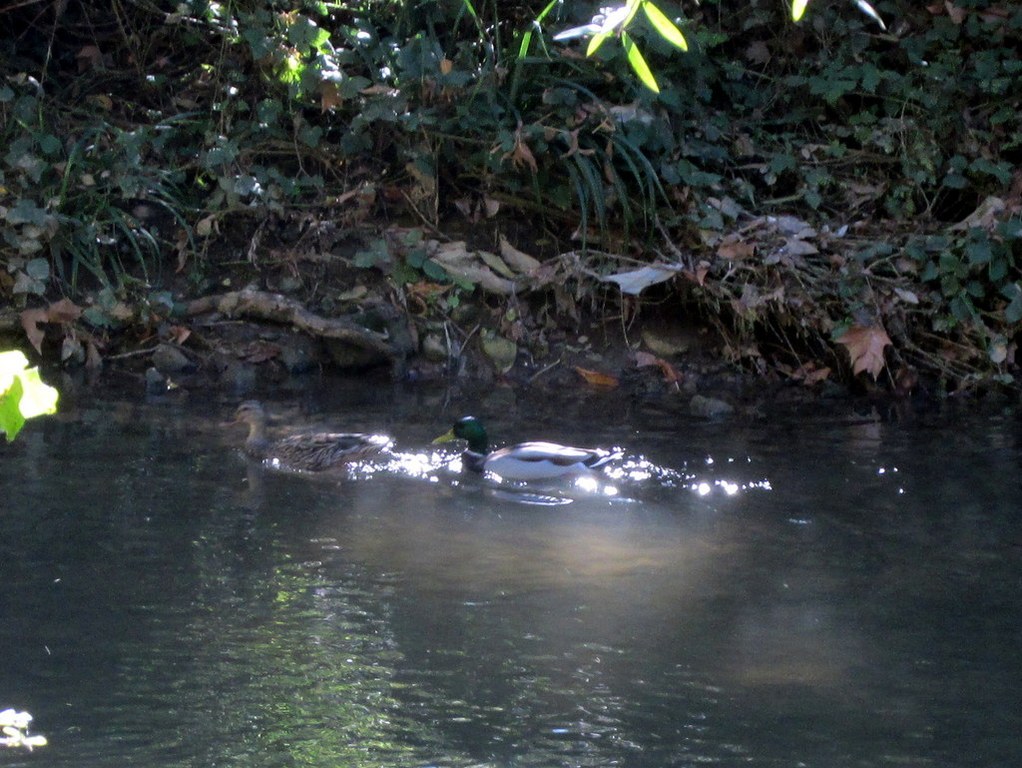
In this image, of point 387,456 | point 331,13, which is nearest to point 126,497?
point 387,456

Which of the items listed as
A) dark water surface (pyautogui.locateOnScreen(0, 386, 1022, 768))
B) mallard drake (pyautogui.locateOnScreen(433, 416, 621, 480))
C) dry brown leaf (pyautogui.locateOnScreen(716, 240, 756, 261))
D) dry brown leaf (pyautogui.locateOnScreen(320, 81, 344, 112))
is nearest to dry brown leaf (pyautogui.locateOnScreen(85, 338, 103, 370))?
dark water surface (pyautogui.locateOnScreen(0, 386, 1022, 768))

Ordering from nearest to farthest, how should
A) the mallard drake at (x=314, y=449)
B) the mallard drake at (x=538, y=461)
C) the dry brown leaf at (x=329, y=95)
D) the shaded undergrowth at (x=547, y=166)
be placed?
the mallard drake at (x=538, y=461)
the mallard drake at (x=314, y=449)
the shaded undergrowth at (x=547, y=166)
the dry brown leaf at (x=329, y=95)

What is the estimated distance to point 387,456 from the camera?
24.6ft

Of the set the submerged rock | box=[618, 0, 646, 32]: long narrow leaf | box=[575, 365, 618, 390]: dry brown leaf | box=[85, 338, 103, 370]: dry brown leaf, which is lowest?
the submerged rock

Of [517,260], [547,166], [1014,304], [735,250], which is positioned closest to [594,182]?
[547,166]

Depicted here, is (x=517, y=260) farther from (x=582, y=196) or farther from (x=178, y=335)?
(x=178, y=335)

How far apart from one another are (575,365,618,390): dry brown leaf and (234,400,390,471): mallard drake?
7.21 feet

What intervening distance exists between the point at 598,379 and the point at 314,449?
2661mm

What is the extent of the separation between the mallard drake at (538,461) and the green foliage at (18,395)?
16.5ft

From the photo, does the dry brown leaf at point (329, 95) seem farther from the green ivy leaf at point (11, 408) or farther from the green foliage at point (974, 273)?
the green ivy leaf at point (11, 408)

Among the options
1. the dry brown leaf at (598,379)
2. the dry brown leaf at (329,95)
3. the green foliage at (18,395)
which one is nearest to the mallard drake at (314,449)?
the dry brown leaf at (598,379)

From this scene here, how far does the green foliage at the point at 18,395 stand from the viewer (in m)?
1.99

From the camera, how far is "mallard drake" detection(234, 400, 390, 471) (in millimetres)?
7207

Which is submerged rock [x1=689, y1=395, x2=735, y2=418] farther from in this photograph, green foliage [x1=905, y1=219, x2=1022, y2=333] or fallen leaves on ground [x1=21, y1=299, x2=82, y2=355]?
fallen leaves on ground [x1=21, y1=299, x2=82, y2=355]
